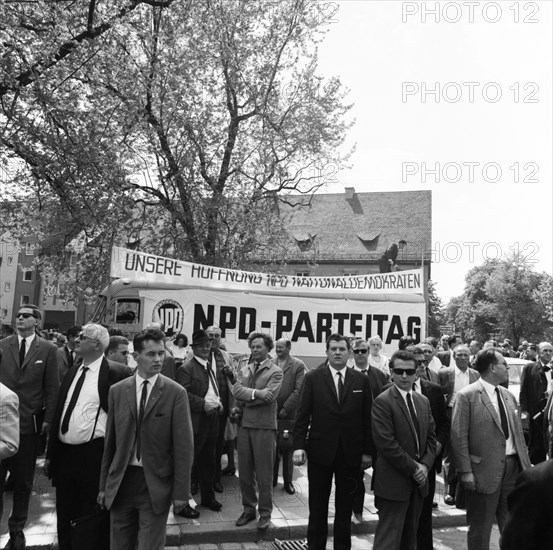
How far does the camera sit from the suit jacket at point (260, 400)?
6496 millimetres

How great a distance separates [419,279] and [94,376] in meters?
9.04

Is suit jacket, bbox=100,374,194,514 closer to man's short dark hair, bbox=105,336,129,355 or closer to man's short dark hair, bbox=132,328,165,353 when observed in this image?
man's short dark hair, bbox=132,328,165,353

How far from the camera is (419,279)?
1265 centimetres

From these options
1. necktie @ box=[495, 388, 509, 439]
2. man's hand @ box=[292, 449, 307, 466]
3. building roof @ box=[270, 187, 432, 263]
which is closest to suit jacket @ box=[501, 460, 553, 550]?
necktie @ box=[495, 388, 509, 439]

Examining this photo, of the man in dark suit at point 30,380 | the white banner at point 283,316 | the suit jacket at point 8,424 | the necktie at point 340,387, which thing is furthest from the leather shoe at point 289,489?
the suit jacket at point 8,424

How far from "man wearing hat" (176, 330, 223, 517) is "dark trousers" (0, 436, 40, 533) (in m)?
1.82

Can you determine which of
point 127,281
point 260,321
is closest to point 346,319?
point 260,321

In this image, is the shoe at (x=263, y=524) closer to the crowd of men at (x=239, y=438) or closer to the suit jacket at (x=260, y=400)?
the crowd of men at (x=239, y=438)

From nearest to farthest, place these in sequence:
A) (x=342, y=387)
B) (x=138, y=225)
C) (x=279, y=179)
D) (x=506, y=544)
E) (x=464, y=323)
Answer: (x=506, y=544) → (x=342, y=387) → (x=138, y=225) → (x=279, y=179) → (x=464, y=323)

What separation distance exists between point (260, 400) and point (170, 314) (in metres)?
4.93

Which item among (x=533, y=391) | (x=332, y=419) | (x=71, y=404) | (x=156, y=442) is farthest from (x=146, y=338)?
(x=533, y=391)

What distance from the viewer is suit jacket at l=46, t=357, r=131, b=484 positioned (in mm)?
4836

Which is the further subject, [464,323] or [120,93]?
[464,323]

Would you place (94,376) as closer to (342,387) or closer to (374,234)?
(342,387)
